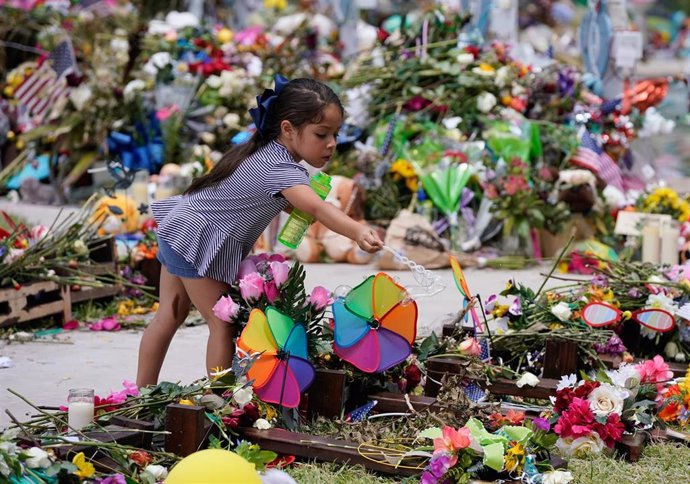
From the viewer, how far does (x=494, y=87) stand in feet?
27.3

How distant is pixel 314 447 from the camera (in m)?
3.20

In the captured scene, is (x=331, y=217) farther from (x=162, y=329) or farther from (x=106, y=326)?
(x=106, y=326)

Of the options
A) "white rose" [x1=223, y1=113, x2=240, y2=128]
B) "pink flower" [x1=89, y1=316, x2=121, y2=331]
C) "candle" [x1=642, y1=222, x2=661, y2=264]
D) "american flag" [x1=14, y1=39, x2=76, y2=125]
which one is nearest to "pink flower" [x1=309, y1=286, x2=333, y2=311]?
"pink flower" [x1=89, y1=316, x2=121, y2=331]

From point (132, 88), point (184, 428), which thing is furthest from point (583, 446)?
point (132, 88)

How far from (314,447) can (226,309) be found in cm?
63

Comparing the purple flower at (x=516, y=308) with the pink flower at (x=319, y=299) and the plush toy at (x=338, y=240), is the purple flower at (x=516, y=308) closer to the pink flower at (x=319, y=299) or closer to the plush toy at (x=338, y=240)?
the pink flower at (x=319, y=299)

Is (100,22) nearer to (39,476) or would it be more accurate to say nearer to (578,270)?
(578,270)

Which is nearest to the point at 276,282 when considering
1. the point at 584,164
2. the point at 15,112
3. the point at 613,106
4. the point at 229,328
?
the point at 229,328

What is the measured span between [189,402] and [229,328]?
1.78 ft

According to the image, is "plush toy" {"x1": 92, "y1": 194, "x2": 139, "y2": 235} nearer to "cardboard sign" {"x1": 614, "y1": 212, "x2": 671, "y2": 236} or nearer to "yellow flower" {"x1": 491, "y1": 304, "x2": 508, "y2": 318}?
"yellow flower" {"x1": 491, "y1": 304, "x2": 508, "y2": 318}

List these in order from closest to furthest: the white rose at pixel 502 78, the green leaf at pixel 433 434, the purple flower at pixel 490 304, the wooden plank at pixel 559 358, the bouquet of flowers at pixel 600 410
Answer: the green leaf at pixel 433 434
the bouquet of flowers at pixel 600 410
the wooden plank at pixel 559 358
the purple flower at pixel 490 304
the white rose at pixel 502 78

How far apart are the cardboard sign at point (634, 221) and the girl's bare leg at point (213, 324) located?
3.85 m

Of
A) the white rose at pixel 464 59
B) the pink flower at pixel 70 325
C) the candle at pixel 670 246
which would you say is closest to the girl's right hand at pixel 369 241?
the pink flower at pixel 70 325

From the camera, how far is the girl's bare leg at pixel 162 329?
152 inches
